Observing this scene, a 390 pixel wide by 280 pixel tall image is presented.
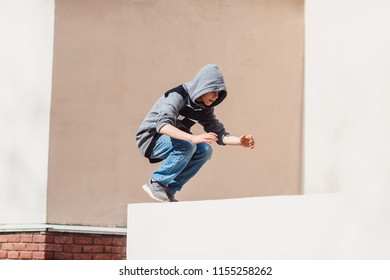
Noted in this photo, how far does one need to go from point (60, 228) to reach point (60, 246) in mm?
179

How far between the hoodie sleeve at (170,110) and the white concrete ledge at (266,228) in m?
0.80

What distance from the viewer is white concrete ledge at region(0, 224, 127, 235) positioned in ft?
29.9

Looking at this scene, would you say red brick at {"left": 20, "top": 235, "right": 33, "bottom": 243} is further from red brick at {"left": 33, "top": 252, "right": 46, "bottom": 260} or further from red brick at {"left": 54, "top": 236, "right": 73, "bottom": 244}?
red brick at {"left": 54, "top": 236, "right": 73, "bottom": 244}

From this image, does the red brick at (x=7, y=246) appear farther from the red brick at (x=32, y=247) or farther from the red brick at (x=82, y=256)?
the red brick at (x=82, y=256)

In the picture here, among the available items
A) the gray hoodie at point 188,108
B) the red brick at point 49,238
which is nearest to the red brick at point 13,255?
the red brick at point 49,238

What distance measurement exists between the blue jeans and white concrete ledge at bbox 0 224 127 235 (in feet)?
5.18

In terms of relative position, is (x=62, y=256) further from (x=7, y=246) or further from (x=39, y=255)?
(x=7, y=246)

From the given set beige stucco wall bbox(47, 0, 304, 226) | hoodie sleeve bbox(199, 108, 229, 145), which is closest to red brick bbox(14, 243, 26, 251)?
beige stucco wall bbox(47, 0, 304, 226)

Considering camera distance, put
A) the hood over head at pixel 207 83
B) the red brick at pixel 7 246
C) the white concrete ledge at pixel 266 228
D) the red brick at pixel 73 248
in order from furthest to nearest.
Answer: 1. the red brick at pixel 7 246
2. the red brick at pixel 73 248
3. the hood over head at pixel 207 83
4. the white concrete ledge at pixel 266 228

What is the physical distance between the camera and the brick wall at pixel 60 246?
913 centimetres

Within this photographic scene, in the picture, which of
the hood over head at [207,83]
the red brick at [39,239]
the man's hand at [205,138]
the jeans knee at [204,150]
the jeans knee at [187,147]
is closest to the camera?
the man's hand at [205,138]

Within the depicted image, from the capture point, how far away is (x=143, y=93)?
374 inches

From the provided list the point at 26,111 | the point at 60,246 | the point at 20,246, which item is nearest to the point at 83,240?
the point at 60,246
